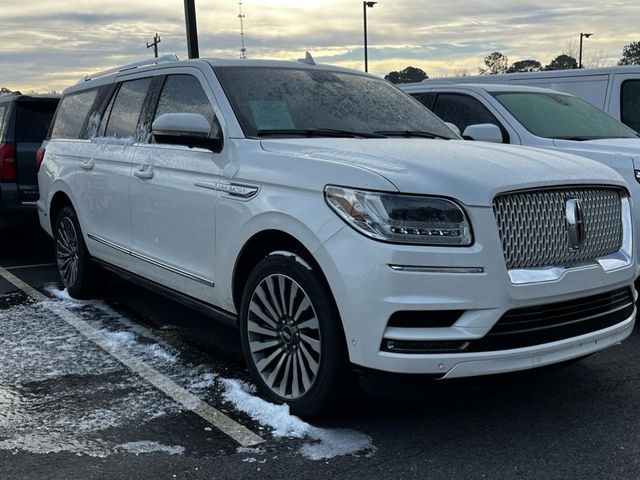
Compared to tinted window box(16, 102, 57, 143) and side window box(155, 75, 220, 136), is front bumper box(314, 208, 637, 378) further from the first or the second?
tinted window box(16, 102, 57, 143)

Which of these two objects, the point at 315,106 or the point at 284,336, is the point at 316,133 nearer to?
the point at 315,106

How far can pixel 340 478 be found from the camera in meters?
3.01

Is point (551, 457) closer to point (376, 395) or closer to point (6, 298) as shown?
point (376, 395)

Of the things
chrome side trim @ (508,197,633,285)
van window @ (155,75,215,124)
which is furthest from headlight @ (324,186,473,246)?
van window @ (155,75,215,124)

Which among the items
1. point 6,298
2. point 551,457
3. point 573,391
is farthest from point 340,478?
point 6,298

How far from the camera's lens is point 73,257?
621cm

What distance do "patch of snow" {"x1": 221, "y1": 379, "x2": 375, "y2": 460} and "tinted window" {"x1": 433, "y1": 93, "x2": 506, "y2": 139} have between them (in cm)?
401

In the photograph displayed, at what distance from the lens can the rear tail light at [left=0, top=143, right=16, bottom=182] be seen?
7.57 m

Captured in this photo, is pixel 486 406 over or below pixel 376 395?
below

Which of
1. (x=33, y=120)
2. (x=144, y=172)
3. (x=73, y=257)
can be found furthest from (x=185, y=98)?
(x=33, y=120)

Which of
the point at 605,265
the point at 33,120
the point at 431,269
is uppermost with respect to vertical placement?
the point at 33,120

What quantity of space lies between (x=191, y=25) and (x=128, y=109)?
8294 millimetres

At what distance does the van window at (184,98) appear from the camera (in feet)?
14.4

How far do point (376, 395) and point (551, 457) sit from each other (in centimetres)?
84
